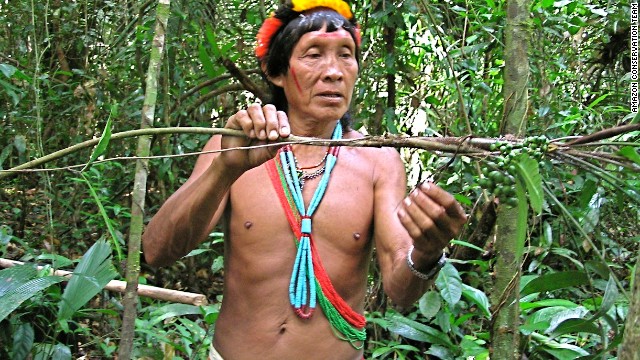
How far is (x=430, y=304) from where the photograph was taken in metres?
2.62

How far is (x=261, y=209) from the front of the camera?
2.19m

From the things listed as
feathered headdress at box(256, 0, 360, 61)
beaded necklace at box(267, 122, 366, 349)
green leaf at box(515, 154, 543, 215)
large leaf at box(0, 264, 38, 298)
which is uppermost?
feathered headdress at box(256, 0, 360, 61)

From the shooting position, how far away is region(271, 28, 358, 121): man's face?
2176mm

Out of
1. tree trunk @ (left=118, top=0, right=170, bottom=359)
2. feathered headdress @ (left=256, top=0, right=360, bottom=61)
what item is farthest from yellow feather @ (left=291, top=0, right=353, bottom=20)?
tree trunk @ (left=118, top=0, right=170, bottom=359)

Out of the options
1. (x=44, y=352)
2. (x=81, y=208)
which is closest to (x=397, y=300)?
(x=44, y=352)

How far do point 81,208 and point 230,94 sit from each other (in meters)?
1.05

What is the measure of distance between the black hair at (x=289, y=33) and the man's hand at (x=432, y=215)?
99 cm

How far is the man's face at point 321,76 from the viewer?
218cm

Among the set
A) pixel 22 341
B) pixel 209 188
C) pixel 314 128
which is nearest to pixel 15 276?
pixel 22 341

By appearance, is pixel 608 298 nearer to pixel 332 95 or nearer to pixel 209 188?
pixel 209 188

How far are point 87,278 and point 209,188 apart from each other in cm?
83

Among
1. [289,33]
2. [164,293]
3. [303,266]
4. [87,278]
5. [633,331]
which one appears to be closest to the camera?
[633,331]

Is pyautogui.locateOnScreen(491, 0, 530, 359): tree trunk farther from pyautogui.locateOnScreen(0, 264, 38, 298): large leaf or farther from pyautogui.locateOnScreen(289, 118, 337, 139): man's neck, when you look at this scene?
pyautogui.locateOnScreen(0, 264, 38, 298): large leaf

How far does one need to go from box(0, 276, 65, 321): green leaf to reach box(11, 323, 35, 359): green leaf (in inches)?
11.3
